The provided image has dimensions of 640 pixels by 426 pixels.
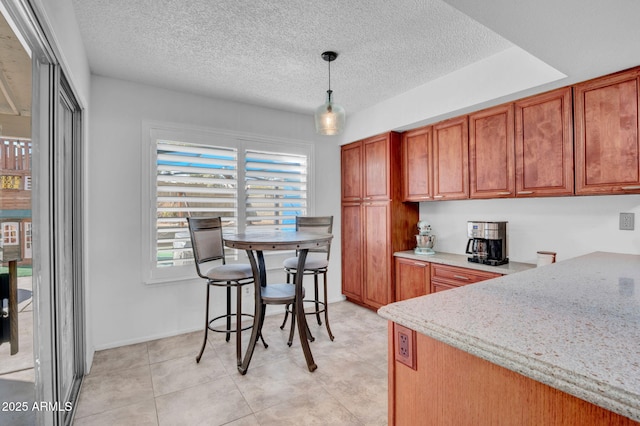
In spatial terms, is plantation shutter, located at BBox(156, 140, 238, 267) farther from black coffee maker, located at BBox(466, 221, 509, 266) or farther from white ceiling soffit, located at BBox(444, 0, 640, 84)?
white ceiling soffit, located at BBox(444, 0, 640, 84)

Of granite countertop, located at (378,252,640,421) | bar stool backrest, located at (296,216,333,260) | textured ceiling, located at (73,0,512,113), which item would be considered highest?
textured ceiling, located at (73,0,512,113)

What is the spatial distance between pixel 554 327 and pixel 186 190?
3.31 m

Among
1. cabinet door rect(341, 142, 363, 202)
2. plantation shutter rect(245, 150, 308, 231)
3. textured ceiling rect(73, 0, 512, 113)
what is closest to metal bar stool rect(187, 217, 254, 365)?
plantation shutter rect(245, 150, 308, 231)

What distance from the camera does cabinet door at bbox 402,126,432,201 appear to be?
3.53 metres

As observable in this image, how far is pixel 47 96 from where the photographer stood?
158cm

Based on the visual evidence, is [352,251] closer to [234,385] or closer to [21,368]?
[234,385]

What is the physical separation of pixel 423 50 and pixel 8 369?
3144 millimetres

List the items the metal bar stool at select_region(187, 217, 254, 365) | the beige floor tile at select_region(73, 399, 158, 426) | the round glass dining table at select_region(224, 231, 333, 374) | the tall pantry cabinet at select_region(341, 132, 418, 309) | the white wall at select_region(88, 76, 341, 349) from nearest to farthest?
the beige floor tile at select_region(73, 399, 158, 426) < the round glass dining table at select_region(224, 231, 333, 374) < the metal bar stool at select_region(187, 217, 254, 365) < the white wall at select_region(88, 76, 341, 349) < the tall pantry cabinet at select_region(341, 132, 418, 309)

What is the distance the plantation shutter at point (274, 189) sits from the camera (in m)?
3.81

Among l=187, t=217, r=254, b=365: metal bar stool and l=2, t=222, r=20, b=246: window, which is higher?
l=2, t=222, r=20, b=246: window

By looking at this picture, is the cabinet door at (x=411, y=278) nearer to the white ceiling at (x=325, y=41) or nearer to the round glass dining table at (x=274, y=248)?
the round glass dining table at (x=274, y=248)

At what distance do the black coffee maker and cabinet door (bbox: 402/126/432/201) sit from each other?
Answer: 2.11 ft

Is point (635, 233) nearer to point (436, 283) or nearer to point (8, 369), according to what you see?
point (436, 283)

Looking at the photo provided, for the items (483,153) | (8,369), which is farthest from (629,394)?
(483,153)
